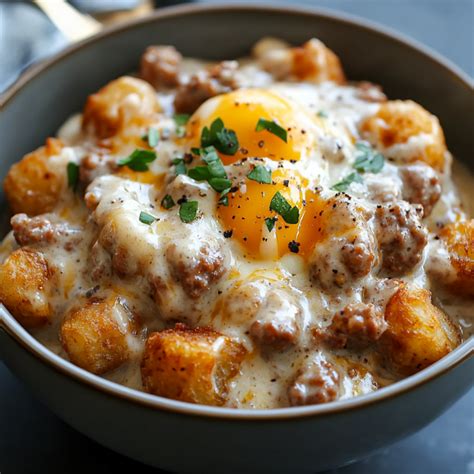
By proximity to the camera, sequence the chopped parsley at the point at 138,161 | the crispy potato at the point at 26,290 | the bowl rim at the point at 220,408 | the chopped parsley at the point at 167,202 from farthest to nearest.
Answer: the chopped parsley at the point at 138,161 < the chopped parsley at the point at 167,202 < the crispy potato at the point at 26,290 < the bowl rim at the point at 220,408

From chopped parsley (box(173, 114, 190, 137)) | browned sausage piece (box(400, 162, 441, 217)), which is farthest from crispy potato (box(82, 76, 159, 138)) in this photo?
browned sausage piece (box(400, 162, 441, 217))

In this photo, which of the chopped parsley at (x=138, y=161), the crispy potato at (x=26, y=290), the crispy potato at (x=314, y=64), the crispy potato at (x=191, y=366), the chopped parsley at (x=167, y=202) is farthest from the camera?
the crispy potato at (x=314, y=64)

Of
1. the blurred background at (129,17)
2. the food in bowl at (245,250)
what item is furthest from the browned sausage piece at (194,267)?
the blurred background at (129,17)

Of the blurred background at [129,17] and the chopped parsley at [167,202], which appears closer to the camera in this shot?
the chopped parsley at [167,202]

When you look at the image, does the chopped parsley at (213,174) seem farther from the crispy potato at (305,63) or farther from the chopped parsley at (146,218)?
the crispy potato at (305,63)

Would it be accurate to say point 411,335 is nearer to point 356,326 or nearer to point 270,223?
point 356,326

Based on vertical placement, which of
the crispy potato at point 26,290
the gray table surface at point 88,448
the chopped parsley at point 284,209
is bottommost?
the gray table surface at point 88,448
